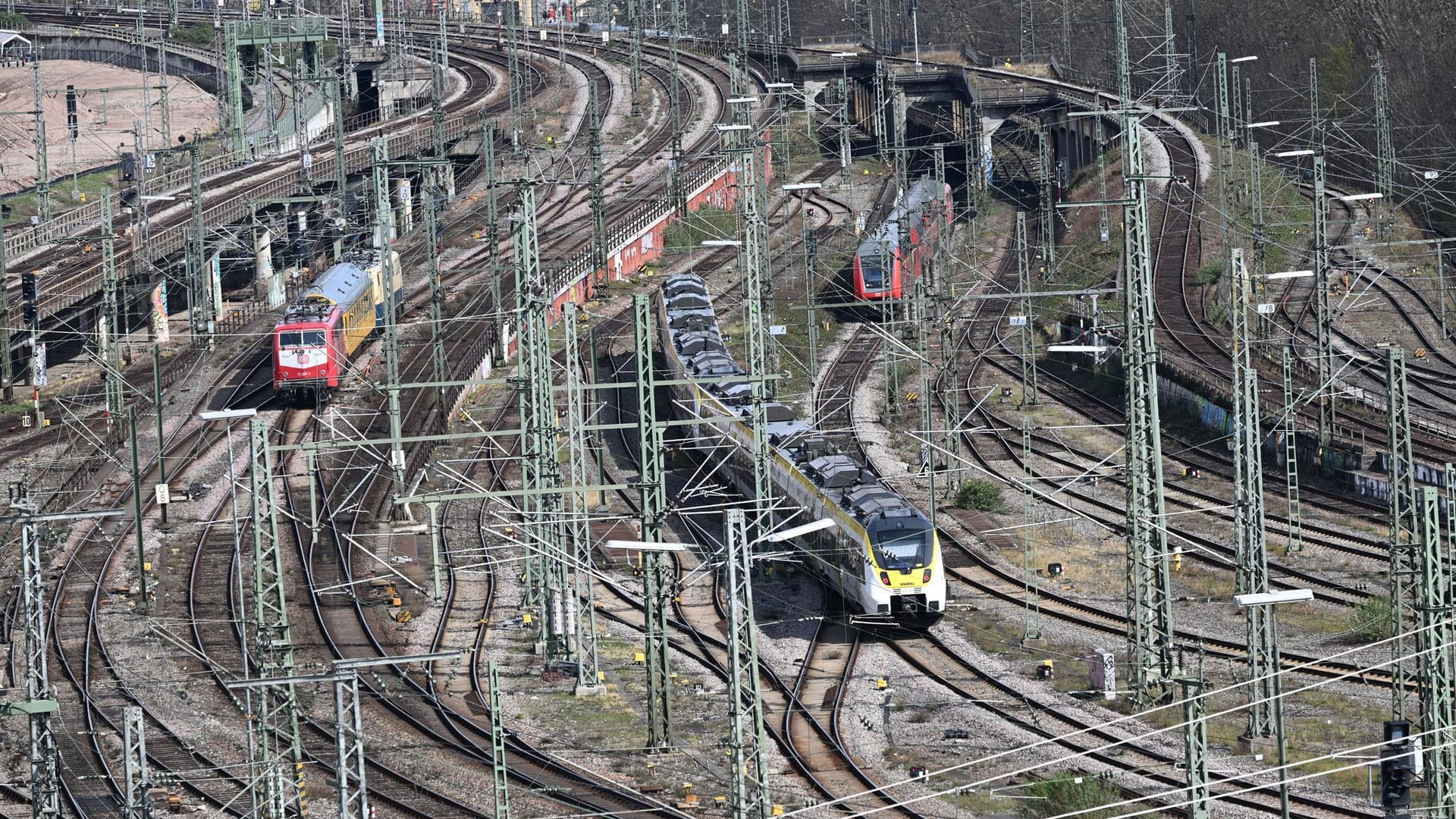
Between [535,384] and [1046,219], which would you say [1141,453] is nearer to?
[535,384]

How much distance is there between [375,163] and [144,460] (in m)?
11.0

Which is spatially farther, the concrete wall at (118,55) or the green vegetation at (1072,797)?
the concrete wall at (118,55)

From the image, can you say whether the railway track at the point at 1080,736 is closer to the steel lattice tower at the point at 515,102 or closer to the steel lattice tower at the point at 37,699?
the steel lattice tower at the point at 37,699

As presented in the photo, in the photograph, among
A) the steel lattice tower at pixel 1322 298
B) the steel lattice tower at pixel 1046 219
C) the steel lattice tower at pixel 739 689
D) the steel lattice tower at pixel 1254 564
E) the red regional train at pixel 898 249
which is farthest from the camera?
the steel lattice tower at pixel 1046 219

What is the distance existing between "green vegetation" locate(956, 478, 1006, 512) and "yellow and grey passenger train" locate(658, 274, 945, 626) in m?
5.92

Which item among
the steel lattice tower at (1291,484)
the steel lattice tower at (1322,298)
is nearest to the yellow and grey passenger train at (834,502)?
the steel lattice tower at (1291,484)

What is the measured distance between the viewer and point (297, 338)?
64875 millimetres

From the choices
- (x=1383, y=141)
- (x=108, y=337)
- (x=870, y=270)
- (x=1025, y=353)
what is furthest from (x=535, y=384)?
(x=1383, y=141)

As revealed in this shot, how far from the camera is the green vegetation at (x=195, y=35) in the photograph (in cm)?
15150

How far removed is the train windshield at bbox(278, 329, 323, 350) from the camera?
64750mm

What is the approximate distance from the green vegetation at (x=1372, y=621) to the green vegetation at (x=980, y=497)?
A: 13075 millimetres

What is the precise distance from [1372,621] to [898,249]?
29918 millimetres

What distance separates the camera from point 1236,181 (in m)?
90.2

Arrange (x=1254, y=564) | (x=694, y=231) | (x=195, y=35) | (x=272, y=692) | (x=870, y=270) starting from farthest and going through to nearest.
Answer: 1. (x=195, y=35)
2. (x=694, y=231)
3. (x=870, y=270)
4. (x=1254, y=564)
5. (x=272, y=692)
